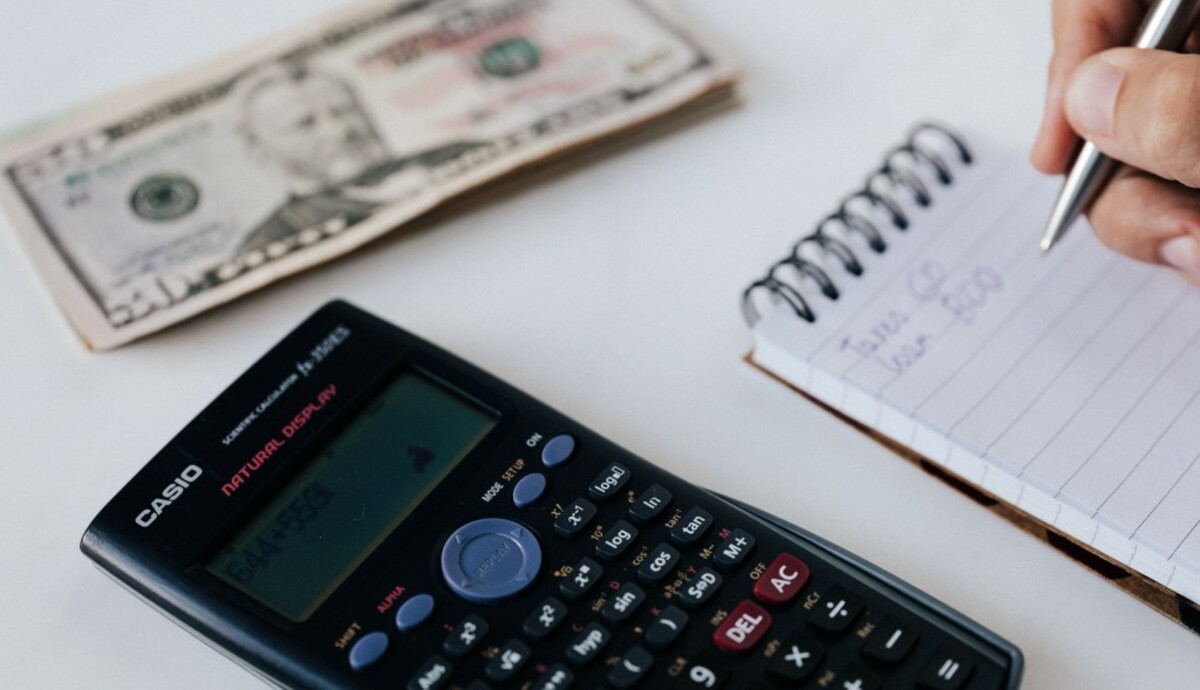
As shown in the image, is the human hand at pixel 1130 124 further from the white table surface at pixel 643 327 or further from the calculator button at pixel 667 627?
the calculator button at pixel 667 627

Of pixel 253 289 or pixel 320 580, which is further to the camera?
pixel 253 289

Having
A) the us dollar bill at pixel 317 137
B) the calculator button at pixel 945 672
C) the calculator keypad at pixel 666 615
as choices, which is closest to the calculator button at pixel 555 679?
the calculator keypad at pixel 666 615

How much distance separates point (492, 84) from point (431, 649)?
34 cm

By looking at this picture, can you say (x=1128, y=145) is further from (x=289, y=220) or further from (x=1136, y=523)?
(x=289, y=220)

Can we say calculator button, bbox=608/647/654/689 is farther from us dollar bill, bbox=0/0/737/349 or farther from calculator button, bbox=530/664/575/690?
us dollar bill, bbox=0/0/737/349

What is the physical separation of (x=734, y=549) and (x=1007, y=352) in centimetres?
15

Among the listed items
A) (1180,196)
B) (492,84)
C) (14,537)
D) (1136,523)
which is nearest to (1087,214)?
(1180,196)

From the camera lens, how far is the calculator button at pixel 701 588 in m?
0.41

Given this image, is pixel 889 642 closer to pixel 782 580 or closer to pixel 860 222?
pixel 782 580

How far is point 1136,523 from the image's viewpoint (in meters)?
0.42

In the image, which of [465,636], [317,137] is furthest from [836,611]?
[317,137]

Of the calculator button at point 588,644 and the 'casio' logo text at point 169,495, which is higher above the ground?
the calculator button at point 588,644

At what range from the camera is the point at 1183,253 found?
1.61ft

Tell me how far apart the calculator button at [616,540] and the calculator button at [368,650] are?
0.25 ft
